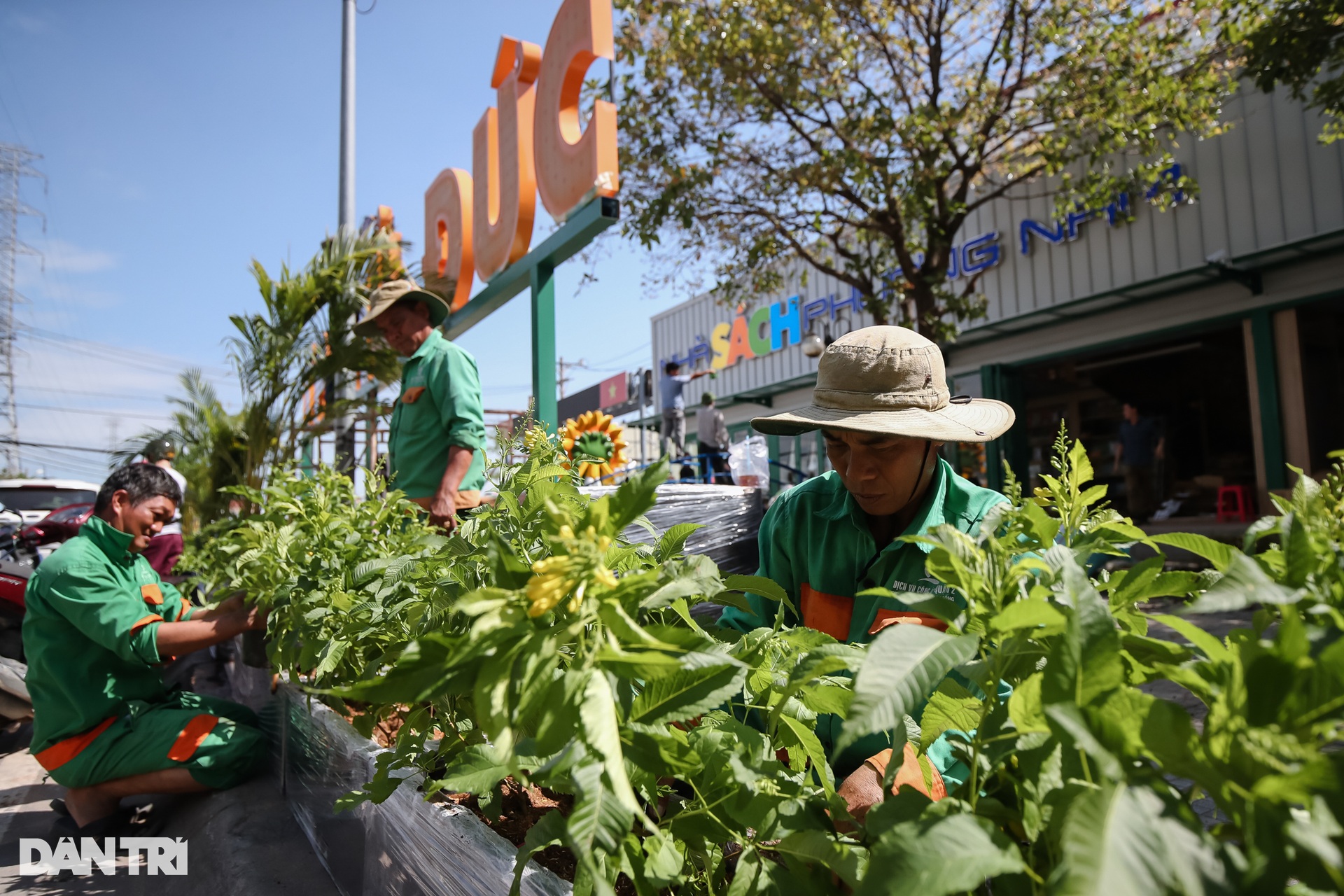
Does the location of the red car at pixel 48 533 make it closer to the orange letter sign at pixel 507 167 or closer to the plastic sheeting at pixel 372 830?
the orange letter sign at pixel 507 167

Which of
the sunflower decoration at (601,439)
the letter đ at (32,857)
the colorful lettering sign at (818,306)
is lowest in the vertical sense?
the letter đ at (32,857)

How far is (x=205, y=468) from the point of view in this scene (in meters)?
7.46

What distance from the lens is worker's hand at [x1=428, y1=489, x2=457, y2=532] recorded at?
2848mm

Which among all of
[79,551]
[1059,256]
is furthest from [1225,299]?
[79,551]

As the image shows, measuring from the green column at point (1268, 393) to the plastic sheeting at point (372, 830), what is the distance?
977 cm

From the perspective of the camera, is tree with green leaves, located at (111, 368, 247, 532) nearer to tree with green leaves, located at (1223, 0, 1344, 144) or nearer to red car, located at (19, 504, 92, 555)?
red car, located at (19, 504, 92, 555)

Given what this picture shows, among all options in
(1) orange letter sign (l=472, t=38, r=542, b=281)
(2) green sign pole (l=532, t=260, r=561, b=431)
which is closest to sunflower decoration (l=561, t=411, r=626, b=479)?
(2) green sign pole (l=532, t=260, r=561, b=431)

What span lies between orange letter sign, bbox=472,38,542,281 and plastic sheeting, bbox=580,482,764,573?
3.41m

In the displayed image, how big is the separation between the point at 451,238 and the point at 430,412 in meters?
4.85

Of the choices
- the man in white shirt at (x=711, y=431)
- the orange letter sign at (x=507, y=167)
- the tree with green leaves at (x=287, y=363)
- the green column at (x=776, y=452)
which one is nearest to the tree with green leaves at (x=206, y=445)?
the tree with green leaves at (x=287, y=363)

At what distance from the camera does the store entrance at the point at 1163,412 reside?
1120cm

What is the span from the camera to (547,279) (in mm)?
5941

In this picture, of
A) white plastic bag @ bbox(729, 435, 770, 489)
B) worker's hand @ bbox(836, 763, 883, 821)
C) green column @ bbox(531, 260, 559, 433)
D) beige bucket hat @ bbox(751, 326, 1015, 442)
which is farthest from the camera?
white plastic bag @ bbox(729, 435, 770, 489)

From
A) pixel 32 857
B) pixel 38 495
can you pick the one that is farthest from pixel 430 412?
pixel 38 495
